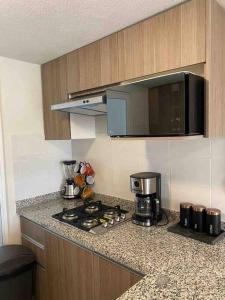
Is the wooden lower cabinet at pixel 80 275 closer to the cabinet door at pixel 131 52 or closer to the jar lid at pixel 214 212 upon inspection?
the jar lid at pixel 214 212

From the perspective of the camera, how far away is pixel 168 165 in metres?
1.61

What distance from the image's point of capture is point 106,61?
145cm

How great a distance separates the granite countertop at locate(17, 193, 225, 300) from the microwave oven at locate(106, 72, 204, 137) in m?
0.58

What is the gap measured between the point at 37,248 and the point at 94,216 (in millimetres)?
509

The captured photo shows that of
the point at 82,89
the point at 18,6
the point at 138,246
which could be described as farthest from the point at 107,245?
the point at 18,6

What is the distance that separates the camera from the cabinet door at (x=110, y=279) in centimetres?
114

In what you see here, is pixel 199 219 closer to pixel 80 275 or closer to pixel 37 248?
pixel 80 275

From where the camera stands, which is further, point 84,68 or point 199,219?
point 84,68

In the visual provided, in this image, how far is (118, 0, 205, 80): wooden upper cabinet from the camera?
1.07 meters

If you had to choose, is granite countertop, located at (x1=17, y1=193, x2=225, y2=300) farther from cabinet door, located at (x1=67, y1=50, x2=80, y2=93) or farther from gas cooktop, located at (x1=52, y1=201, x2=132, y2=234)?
cabinet door, located at (x1=67, y1=50, x2=80, y2=93)

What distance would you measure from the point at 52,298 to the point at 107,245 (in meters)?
0.81

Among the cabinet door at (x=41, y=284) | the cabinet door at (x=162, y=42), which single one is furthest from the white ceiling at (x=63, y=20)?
the cabinet door at (x=41, y=284)

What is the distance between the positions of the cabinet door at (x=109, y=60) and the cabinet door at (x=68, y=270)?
1.05m

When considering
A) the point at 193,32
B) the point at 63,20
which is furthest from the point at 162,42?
the point at 63,20
